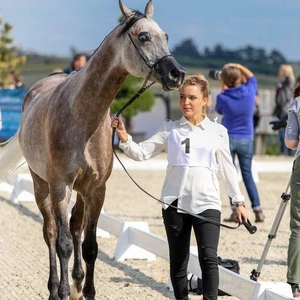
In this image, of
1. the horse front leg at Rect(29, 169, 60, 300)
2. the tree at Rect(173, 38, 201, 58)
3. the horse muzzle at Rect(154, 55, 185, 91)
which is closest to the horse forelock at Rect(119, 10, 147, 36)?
the horse muzzle at Rect(154, 55, 185, 91)

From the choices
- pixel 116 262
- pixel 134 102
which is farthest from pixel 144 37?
pixel 134 102

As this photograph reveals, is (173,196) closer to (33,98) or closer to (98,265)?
(33,98)

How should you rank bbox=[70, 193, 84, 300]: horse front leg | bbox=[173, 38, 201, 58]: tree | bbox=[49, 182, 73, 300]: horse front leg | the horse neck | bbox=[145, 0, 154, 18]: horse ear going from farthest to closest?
bbox=[173, 38, 201, 58]: tree, bbox=[70, 193, 84, 300]: horse front leg, bbox=[49, 182, 73, 300]: horse front leg, the horse neck, bbox=[145, 0, 154, 18]: horse ear

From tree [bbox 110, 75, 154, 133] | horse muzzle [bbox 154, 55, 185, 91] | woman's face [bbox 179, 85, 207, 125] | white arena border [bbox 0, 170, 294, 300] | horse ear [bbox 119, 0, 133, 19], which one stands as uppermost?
horse ear [bbox 119, 0, 133, 19]

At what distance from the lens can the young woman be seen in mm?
5945

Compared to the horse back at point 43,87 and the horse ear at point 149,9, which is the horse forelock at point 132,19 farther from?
the horse back at point 43,87

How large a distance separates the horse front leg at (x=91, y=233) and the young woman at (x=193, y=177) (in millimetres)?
856

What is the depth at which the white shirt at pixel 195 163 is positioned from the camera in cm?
595

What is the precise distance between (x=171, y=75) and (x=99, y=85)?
34.0 inches

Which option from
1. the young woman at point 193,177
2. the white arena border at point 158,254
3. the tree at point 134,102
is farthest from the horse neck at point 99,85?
the tree at point 134,102

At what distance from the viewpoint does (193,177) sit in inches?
235

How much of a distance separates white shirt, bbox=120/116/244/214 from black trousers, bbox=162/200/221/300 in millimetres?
Answer: 83

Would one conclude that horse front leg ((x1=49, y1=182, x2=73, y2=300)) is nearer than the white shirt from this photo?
No

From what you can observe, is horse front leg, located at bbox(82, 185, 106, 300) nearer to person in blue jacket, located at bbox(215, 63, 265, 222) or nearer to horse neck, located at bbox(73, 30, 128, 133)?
horse neck, located at bbox(73, 30, 128, 133)
